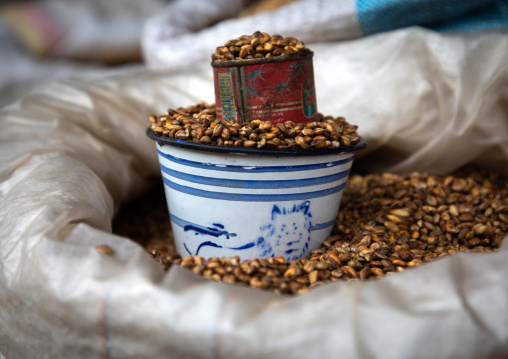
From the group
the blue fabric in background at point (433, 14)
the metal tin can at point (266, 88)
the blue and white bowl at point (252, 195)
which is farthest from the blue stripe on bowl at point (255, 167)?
the blue fabric in background at point (433, 14)

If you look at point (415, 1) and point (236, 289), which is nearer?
point (236, 289)

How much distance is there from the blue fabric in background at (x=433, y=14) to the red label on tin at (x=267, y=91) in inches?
17.8

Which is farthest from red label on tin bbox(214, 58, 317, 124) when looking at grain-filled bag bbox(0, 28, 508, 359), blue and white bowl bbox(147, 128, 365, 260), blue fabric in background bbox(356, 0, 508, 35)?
blue fabric in background bbox(356, 0, 508, 35)

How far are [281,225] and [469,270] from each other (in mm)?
363

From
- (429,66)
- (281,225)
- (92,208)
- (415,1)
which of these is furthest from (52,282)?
(415,1)

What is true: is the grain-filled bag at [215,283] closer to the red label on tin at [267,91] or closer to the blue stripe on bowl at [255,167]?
the blue stripe on bowl at [255,167]

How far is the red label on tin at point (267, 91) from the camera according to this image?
971mm

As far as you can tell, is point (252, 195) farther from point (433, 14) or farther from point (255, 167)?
point (433, 14)

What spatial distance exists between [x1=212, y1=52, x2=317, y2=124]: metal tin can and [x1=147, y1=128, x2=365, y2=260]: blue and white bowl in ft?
0.34

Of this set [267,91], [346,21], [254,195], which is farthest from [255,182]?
[346,21]

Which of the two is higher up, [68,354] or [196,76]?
[196,76]

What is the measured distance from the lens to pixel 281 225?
1.00 meters

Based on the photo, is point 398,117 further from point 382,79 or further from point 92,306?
point 92,306

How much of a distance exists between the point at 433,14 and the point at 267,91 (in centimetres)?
63
